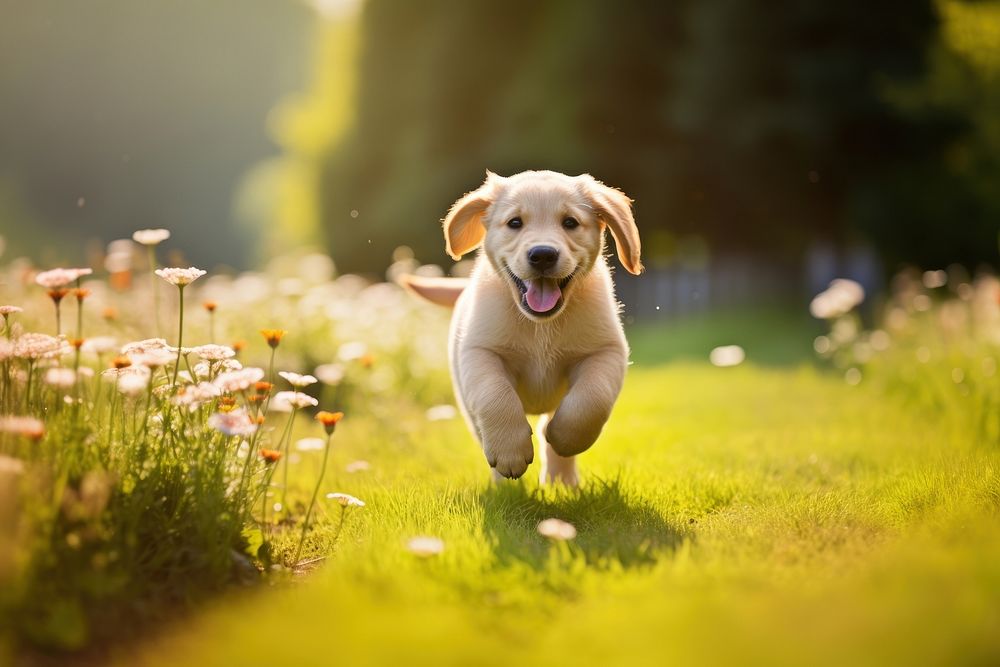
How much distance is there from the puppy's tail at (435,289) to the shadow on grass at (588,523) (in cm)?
140

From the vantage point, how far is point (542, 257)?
371 cm

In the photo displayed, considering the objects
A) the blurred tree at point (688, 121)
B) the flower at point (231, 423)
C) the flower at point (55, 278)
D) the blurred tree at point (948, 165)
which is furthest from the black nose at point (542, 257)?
the blurred tree at point (948, 165)

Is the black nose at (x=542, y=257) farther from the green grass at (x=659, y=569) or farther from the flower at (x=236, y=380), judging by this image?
the flower at (x=236, y=380)

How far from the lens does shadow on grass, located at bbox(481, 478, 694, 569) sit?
123 inches

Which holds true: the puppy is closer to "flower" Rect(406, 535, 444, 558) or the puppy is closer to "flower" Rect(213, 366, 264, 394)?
"flower" Rect(406, 535, 444, 558)

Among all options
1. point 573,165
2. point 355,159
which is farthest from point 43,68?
point 573,165

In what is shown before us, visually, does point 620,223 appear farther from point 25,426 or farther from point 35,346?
point 25,426

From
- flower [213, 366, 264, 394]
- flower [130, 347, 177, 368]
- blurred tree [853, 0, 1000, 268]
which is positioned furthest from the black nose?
blurred tree [853, 0, 1000, 268]

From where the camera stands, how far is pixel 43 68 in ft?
142

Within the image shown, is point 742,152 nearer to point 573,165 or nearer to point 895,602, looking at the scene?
point 573,165

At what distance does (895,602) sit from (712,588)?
1.82 ft

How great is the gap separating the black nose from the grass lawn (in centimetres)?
101

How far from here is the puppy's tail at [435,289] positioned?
16.9 feet

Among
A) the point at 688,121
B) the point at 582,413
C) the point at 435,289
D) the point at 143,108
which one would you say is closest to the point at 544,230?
the point at 582,413
